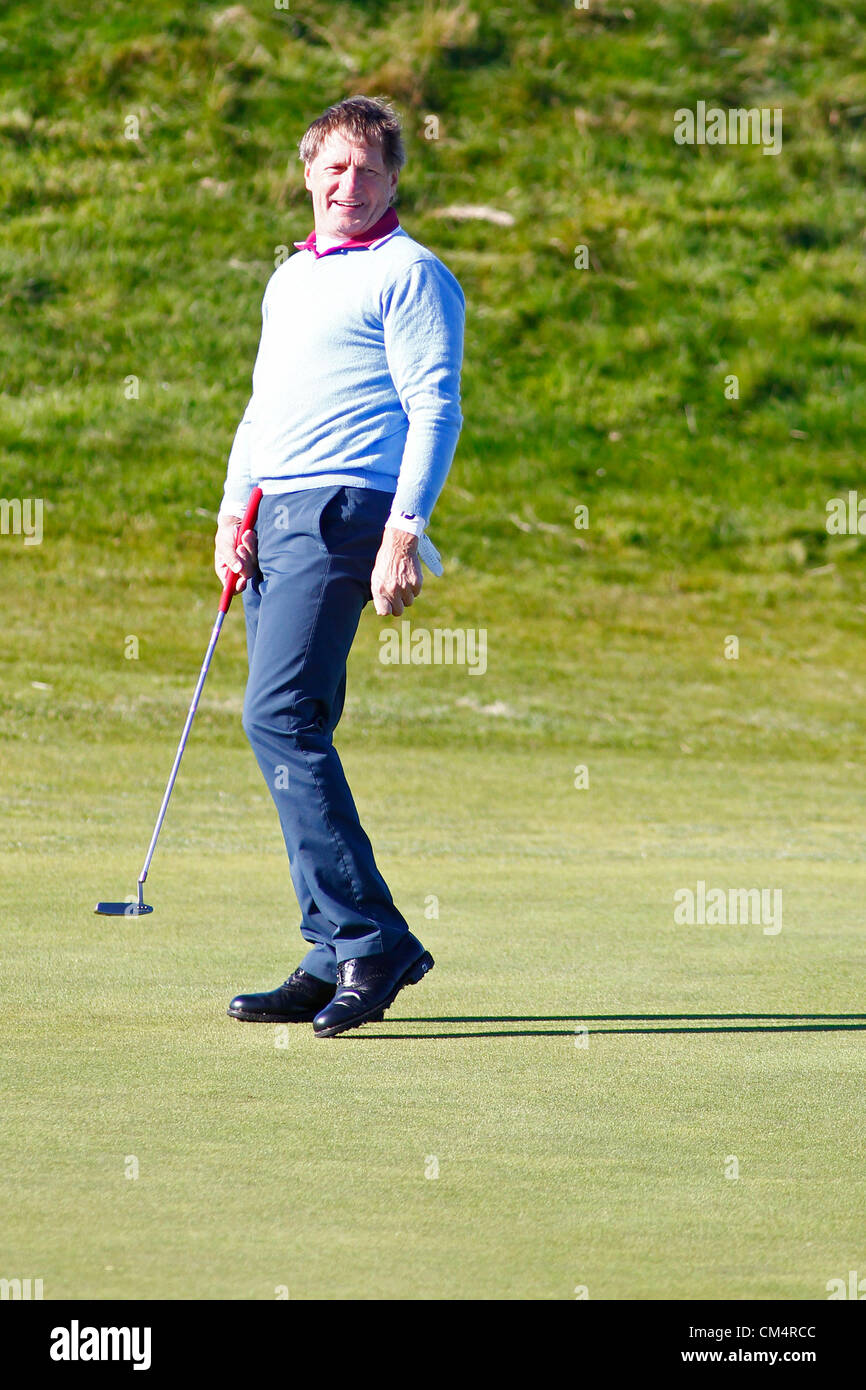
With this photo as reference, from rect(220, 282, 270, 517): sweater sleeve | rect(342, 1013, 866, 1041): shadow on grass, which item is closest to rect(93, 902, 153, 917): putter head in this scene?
rect(342, 1013, 866, 1041): shadow on grass

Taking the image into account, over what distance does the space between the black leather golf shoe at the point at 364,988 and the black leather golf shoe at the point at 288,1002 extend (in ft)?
0.38

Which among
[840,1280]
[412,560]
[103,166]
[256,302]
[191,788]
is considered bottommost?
[191,788]

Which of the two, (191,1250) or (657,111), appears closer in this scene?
(191,1250)

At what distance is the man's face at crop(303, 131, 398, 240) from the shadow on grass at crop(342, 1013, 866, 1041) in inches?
74.9

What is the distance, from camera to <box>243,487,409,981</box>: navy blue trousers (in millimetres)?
4496

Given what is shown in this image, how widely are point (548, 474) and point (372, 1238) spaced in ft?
57.1

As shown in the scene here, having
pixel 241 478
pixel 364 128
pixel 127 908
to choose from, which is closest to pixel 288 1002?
pixel 127 908

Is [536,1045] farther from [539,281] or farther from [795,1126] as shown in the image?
[539,281]

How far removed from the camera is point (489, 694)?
14086mm

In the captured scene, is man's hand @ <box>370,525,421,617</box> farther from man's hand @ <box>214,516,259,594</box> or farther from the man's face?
the man's face

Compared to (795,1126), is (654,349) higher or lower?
higher

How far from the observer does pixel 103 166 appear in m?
22.8

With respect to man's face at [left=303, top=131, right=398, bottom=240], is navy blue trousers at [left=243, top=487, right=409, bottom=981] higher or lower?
lower
